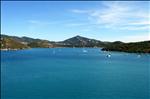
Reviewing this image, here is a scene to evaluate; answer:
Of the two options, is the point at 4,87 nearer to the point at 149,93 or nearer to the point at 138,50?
the point at 149,93

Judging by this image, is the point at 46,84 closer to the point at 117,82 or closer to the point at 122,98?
the point at 117,82

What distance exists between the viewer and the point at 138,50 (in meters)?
152

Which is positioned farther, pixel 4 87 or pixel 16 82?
pixel 16 82

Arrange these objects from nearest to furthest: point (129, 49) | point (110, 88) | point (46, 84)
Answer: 1. point (110, 88)
2. point (46, 84)
3. point (129, 49)

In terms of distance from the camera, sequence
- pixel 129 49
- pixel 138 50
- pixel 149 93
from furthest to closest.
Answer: pixel 129 49, pixel 138 50, pixel 149 93

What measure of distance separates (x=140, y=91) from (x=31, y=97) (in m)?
14.9

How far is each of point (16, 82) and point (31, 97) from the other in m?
13.0

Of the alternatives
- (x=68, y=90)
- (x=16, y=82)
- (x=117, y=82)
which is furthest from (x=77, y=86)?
(x=16, y=82)

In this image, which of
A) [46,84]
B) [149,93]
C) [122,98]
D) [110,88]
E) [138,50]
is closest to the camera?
[122,98]

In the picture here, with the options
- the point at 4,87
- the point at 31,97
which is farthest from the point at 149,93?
the point at 4,87

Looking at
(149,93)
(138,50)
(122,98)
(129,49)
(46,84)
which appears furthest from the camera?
(129,49)

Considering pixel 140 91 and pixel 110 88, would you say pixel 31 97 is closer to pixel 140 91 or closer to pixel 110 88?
pixel 110 88

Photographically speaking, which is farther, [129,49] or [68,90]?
[129,49]

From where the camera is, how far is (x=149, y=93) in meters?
37.5
